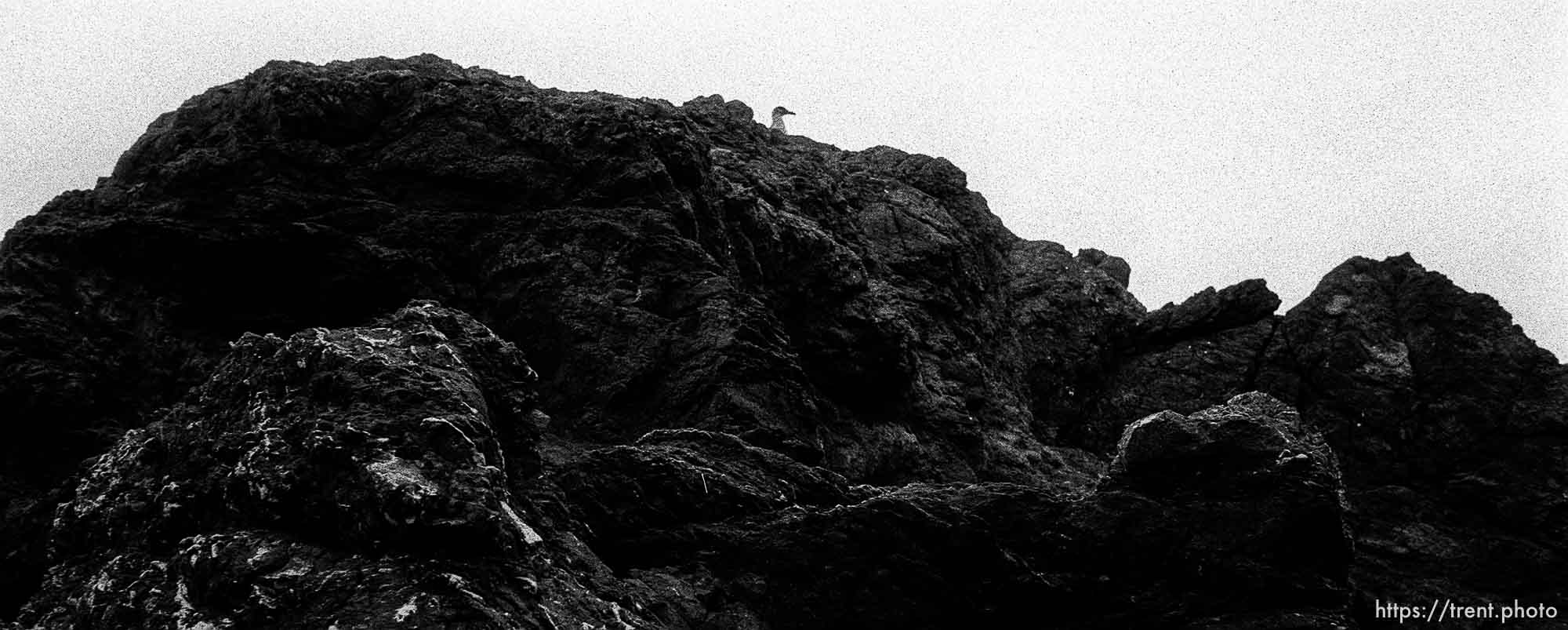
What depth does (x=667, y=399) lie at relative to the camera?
101 feet

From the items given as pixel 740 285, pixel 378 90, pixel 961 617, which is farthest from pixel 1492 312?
pixel 378 90

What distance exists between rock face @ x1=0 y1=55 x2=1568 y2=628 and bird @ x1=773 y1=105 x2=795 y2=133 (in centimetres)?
191

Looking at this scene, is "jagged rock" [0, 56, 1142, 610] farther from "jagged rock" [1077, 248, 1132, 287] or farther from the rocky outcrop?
"jagged rock" [1077, 248, 1132, 287]

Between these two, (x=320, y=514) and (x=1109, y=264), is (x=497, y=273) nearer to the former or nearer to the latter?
(x=320, y=514)

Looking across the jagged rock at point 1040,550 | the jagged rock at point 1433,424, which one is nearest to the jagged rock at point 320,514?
the jagged rock at point 1040,550

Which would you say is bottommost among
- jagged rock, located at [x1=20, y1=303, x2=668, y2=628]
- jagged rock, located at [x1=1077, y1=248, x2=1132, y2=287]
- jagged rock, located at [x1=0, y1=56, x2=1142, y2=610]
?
jagged rock, located at [x1=20, y1=303, x2=668, y2=628]

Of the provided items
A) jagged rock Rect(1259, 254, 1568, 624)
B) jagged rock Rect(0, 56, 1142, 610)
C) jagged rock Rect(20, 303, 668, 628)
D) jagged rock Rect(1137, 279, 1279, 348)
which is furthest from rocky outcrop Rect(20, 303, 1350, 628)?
jagged rock Rect(1137, 279, 1279, 348)

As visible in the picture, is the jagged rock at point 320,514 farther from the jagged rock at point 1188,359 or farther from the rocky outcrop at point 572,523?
the jagged rock at point 1188,359

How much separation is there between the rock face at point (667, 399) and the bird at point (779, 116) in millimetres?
1907

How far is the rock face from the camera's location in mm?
17297

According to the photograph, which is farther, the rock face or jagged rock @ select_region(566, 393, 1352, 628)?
jagged rock @ select_region(566, 393, 1352, 628)

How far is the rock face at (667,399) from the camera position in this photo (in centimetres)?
1730

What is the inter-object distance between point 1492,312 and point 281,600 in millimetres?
43947

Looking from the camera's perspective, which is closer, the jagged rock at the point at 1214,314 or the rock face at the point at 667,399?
the rock face at the point at 667,399
